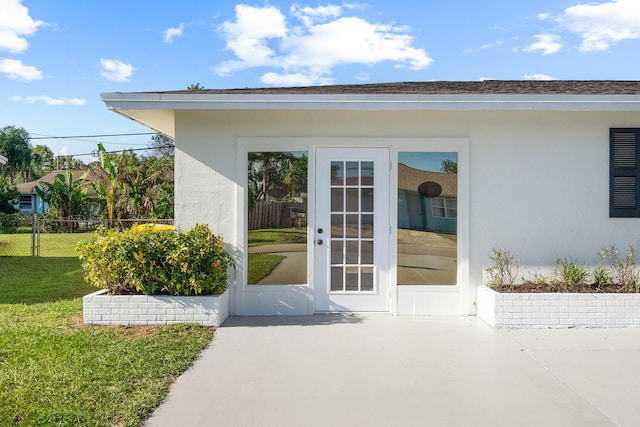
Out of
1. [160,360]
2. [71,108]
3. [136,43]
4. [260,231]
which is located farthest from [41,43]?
[160,360]

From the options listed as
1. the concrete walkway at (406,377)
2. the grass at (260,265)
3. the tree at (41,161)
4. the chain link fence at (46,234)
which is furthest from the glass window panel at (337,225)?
the tree at (41,161)

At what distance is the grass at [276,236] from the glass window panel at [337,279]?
589 mm

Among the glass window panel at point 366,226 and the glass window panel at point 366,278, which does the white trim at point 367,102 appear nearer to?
the glass window panel at point 366,226

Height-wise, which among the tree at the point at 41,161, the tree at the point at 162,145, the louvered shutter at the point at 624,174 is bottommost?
the louvered shutter at the point at 624,174

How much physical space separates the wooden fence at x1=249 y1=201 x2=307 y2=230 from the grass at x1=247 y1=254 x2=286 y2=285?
1.36 feet

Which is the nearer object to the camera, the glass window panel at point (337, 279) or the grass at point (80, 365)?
the grass at point (80, 365)

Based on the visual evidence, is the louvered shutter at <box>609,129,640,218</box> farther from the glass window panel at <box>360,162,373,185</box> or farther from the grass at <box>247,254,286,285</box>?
the grass at <box>247,254,286,285</box>

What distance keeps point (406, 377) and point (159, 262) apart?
338 cm

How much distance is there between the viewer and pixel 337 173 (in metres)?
7.00

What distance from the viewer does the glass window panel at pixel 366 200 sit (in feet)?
22.9

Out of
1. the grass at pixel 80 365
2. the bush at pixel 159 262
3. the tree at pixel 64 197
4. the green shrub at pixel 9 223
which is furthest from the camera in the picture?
the green shrub at pixel 9 223

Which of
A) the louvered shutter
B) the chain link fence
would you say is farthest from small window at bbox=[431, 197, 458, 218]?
the chain link fence

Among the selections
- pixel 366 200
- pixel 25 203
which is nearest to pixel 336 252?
pixel 366 200

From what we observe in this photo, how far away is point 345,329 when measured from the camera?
6.20 meters
